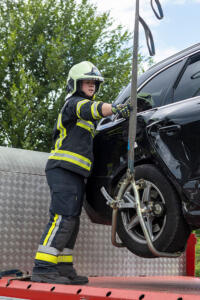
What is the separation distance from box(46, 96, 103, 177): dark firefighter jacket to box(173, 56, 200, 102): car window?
62 cm

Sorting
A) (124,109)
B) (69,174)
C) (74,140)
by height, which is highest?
(124,109)

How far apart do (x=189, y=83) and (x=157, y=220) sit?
2.90 ft

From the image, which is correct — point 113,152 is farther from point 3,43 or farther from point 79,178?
point 3,43

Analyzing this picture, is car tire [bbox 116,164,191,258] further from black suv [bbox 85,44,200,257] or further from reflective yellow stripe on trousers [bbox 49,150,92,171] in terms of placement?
reflective yellow stripe on trousers [bbox 49,150,92,171]

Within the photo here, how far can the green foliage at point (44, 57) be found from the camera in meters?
20.9

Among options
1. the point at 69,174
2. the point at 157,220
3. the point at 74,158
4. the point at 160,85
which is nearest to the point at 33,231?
the point at 69,174

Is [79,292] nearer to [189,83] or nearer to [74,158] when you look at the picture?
[74,158]

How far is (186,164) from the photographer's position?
2.83 meters

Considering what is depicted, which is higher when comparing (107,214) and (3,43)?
→ (3,43)

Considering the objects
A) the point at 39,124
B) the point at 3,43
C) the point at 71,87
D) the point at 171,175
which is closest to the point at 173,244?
the point at 171,175

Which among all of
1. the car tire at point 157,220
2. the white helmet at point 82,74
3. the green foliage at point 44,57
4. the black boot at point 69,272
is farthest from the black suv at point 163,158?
the green foliage at point 44,57

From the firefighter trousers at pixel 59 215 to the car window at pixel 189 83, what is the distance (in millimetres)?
946

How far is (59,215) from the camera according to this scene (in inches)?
136

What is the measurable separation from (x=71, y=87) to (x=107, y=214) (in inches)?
39.0
